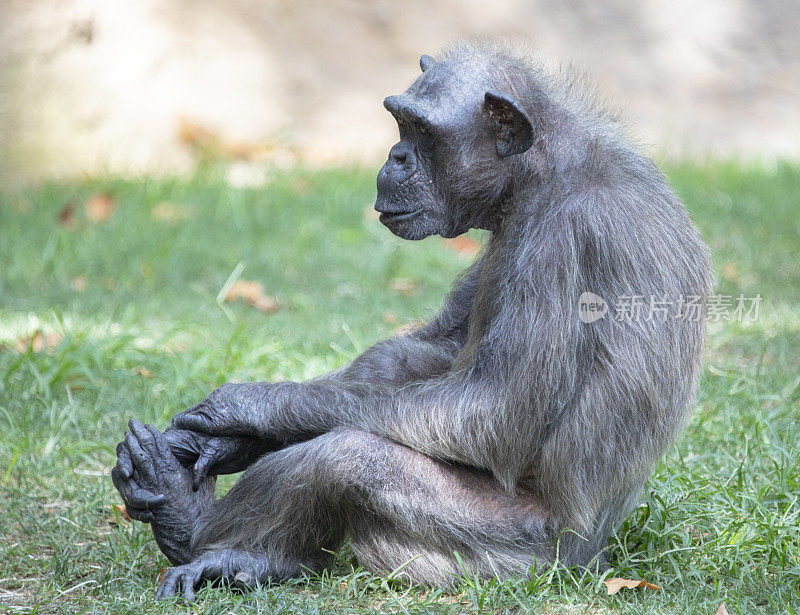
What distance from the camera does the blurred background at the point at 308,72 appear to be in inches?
349

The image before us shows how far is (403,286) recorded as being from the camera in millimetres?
7199

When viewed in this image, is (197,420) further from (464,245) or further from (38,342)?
(464,245)

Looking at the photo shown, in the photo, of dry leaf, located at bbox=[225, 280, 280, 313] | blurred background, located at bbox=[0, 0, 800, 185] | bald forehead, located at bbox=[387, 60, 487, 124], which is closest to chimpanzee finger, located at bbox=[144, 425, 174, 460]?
bald forehead, located at bbox=[387, 60, 487, 124]

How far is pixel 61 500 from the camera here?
13.6 ft

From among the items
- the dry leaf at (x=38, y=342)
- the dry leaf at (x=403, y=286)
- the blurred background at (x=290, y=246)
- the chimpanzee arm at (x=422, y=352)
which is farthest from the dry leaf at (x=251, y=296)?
the chimpanzee arm at (x=422, y=352)

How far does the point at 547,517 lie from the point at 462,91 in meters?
1.46

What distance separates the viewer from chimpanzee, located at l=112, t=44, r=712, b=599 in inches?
127

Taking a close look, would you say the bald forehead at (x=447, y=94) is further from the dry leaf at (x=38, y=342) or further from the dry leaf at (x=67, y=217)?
the dry leaf at (x=67, y=217)

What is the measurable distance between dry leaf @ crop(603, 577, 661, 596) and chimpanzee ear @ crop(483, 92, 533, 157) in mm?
1448

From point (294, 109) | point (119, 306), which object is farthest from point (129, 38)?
point (119, 306)

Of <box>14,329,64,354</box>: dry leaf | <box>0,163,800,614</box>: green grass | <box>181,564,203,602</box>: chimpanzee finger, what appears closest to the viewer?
<box>181,564,203,602</box>: chimpanzee finger

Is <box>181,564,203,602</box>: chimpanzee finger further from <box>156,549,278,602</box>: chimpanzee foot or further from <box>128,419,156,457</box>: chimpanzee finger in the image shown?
<box>128,419,156,457</box>: chimpanzee finger

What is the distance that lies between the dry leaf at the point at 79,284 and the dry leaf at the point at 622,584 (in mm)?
4631

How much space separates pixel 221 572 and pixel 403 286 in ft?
13.3
